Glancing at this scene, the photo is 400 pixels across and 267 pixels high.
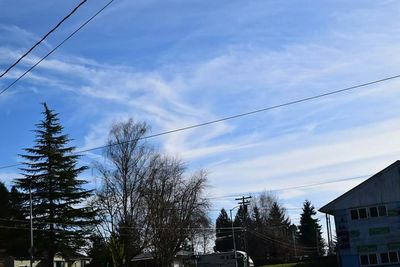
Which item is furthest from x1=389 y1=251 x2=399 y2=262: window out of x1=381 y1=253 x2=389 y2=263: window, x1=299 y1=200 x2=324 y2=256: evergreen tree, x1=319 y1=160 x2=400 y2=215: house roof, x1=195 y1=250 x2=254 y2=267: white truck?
x1=299 y1=200 x2=324 y2=256: evergreen tree

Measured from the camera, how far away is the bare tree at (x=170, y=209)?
181 ft

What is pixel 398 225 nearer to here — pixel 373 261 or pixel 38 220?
pixel 373 261

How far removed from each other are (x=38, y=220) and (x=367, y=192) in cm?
3277

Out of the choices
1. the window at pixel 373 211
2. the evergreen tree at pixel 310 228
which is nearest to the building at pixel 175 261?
the window at pixel 373 211

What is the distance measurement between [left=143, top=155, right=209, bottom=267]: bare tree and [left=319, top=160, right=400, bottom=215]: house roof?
1890 centimetres

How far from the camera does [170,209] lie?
5753 centimetres

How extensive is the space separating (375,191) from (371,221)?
2.39 m

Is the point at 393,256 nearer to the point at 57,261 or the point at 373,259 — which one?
the point at 373,259

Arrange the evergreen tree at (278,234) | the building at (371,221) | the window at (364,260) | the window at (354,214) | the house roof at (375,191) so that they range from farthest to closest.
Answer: the evergreen tree at (278,234) < the window at (354,214) < the window at (364,260) < the house roof at (375,191) < the building at (371,221)

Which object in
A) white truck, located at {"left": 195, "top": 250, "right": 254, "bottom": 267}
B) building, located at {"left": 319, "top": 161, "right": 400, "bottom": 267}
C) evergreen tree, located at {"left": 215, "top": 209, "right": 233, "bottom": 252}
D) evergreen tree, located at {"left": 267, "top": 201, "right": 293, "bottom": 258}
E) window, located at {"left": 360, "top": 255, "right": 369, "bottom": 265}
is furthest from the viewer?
evergreen tree, located at {"left": 215, "top": 209, "right": 233, "bottom": 252}

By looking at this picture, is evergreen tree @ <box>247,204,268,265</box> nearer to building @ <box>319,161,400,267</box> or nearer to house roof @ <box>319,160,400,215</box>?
building @ <box>319,161,400,267</box>

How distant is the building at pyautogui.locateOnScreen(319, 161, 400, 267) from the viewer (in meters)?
41.8

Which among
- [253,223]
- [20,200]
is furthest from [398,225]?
[253,223]

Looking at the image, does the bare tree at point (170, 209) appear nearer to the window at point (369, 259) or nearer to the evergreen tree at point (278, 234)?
the window at point (369, 259)
